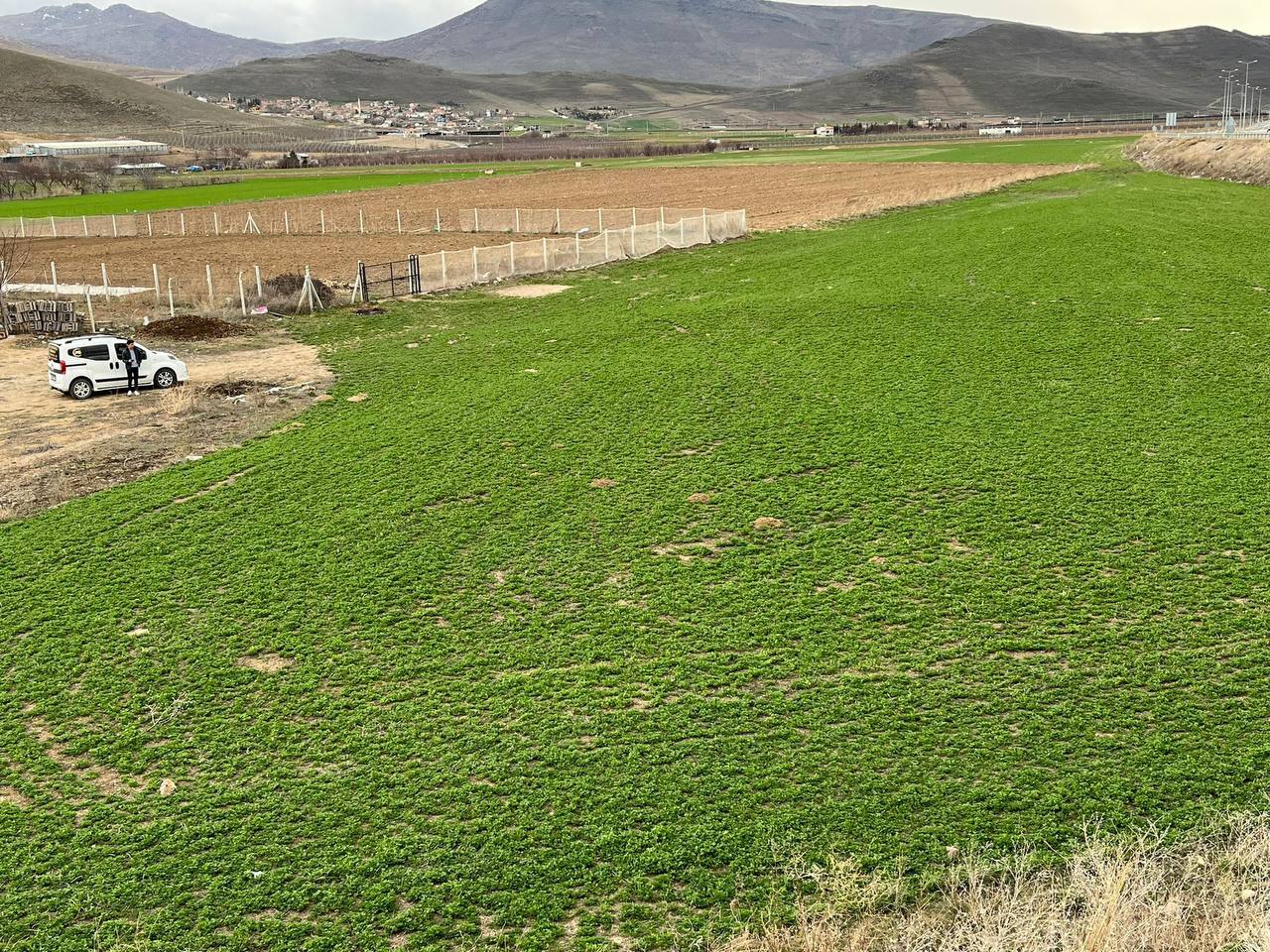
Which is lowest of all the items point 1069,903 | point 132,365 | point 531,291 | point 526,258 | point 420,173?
point 1069,903

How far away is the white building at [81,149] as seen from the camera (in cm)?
13888

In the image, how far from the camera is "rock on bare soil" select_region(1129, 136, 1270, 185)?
2090 inches

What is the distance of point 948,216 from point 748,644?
36967mm

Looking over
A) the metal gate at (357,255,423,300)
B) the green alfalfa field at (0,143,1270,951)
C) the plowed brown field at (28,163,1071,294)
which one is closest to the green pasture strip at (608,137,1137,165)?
the plowed brown field at (28,163,1071,294)

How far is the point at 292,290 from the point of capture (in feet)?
120

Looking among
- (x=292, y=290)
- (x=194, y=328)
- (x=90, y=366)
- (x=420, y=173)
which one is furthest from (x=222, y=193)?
(x=90, y=366)

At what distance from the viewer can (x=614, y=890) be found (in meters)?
9.12

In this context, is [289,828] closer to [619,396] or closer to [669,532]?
[669,532]

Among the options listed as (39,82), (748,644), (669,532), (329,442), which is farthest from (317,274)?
(39,82)

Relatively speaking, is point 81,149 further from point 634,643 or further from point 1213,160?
point 634,643

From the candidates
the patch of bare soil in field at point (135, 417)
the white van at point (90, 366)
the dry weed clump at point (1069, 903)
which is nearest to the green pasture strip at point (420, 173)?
the patch of bare soil in field at point (135, 417)

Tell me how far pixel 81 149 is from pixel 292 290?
442ft

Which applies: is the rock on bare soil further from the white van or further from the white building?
the white building

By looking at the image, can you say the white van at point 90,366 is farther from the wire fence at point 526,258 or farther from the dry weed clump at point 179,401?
the wire fence at point 526,258
